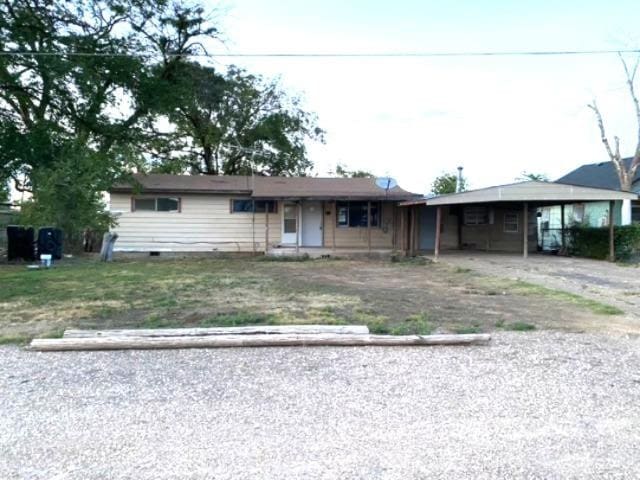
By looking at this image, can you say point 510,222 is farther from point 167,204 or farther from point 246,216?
point 167,204

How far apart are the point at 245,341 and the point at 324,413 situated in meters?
1.94

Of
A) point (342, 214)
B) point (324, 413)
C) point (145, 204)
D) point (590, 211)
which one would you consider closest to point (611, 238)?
point (590, 211)

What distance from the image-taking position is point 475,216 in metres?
21.7

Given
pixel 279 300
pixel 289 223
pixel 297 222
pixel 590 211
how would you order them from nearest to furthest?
pixel 279 300
pixel 297 222
pixel 289 223
pixel 590 211

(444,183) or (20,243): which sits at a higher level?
(444,183)

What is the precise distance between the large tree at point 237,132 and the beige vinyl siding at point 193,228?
263 inches

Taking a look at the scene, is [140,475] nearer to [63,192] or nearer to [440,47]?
[440,47]

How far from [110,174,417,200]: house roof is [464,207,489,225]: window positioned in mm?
3520

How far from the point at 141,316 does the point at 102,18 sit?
15.9 meters

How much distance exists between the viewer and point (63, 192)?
16.2m

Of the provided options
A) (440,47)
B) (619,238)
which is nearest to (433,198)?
(440,47)

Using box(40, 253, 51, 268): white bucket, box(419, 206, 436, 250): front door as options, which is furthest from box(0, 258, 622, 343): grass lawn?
box(419, 206, 436, 250): front door

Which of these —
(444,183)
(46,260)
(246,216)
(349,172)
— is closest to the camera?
(46,260)

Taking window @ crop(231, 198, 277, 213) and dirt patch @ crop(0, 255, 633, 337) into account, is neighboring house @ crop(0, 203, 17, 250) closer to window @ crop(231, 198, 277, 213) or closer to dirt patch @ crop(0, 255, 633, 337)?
dirt patch @ crop(0, 255, 633, 337)
